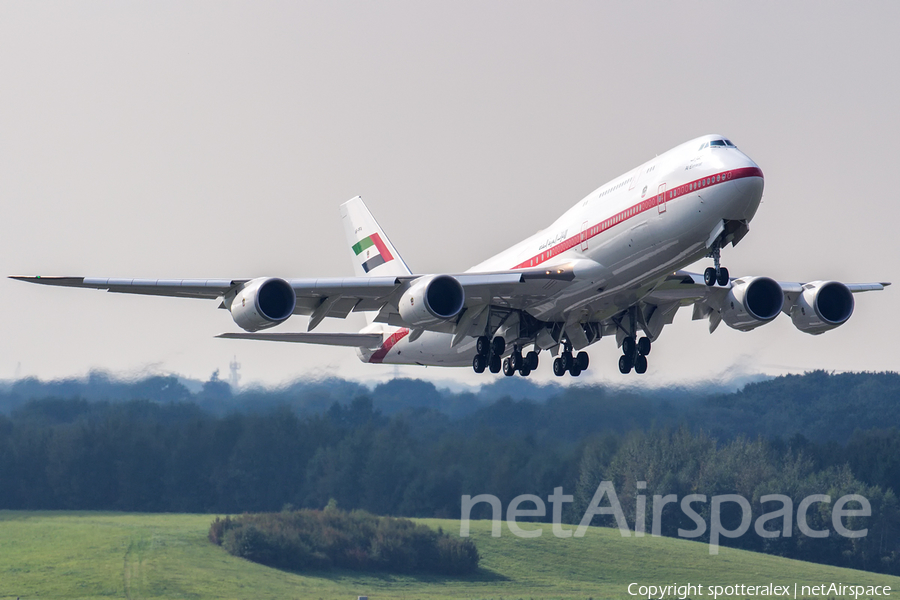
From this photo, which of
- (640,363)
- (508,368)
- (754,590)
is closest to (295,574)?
(508,368)

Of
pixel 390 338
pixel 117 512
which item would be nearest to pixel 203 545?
pixel 117 512

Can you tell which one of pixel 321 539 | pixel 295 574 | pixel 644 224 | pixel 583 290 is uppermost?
pixel 644 224

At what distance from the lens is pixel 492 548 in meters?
57.9

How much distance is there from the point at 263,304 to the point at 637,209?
10.2 m

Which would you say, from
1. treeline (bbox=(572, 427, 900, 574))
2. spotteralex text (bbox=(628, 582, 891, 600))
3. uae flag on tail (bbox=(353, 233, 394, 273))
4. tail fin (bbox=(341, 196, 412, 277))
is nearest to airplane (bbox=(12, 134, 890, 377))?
tail fin (bbox=(341, 196, 412, 277))

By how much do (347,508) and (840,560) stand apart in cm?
2653

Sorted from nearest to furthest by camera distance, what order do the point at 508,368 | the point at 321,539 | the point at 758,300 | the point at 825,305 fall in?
the point at 758,300
the point at 825,305
the point at 508,368
the point at 321,539

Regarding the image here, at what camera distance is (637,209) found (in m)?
28.9

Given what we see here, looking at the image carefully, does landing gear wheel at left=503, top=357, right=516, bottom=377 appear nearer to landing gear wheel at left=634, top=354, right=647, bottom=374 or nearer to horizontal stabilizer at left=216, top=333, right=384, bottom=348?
landing gear wheel at left=634, top=354, right=647, bottom=374

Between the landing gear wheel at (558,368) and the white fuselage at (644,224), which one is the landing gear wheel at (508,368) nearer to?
the landing gear wheel at (558,368)

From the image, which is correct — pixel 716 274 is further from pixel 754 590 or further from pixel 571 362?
pixel 754 590

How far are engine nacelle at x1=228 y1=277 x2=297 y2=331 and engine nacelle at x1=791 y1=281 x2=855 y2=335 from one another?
1586 centimetres

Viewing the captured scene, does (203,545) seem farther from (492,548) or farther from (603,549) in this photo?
(603,549)

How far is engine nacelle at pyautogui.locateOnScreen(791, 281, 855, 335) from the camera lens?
34.7 meters
